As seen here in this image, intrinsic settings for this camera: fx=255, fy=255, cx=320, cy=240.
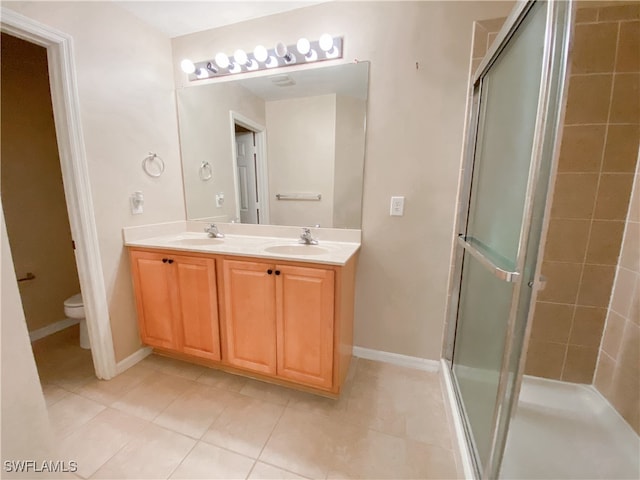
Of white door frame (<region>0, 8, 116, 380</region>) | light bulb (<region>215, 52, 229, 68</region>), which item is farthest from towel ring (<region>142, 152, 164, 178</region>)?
light bulb (<region>215, 52, 229, 68</region>)

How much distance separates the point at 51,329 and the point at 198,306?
164 centimetres

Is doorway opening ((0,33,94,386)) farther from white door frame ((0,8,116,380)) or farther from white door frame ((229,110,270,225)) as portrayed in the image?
white door frame ((229,110,270,225))

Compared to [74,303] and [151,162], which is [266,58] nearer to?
[151,162]

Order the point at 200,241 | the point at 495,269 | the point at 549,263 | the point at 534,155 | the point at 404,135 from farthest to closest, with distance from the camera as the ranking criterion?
the point at 200,241
the point at 404,135
the point at 549,263
the point at 495,269
the point at 534,155

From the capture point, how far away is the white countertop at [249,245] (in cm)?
140

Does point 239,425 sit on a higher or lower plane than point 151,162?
lower

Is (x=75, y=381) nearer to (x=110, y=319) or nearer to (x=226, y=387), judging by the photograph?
(x=110, y=319)

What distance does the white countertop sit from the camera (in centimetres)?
140

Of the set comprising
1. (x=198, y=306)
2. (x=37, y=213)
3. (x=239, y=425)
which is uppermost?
(x=37, y=213)

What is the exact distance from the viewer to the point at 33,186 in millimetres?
2055

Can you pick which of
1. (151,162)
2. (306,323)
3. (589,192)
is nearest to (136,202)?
(151,162)

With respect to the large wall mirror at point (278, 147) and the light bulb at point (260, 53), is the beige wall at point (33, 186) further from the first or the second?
the light bulb at point (260, 53)

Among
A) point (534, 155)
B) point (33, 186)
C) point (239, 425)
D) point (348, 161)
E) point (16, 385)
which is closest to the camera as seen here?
point (16, 385)

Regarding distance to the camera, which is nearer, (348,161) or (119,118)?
(119,118)
